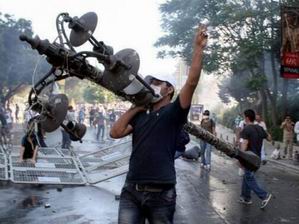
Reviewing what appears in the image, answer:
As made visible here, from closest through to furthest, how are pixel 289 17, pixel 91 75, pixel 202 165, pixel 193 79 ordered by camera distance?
pixel 193 79, pixel 91 75, pixel 202 165, pixel 289 17

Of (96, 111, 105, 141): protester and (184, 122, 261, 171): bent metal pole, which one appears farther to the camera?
(96, 111, 105, 141): protester

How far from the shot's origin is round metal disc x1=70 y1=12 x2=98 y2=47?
10.9 ft

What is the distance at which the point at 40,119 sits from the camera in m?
3.36

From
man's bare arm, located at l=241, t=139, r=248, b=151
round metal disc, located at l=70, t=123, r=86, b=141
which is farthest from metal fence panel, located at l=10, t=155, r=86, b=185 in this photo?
round metal disc, located at l=70, t=123, r=86, b=141

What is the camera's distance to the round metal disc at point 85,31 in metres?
3.31

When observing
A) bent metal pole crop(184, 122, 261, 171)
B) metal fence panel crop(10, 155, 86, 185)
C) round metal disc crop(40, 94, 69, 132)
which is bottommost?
metal fence panel crop(10, 155, 86, 185)

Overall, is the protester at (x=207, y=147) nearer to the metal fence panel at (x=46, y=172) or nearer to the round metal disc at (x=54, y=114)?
the metal fence panel at (x=46, y=172)

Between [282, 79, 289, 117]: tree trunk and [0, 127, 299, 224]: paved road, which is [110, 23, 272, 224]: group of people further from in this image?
[282, 79, 289, 117]: tree trunk

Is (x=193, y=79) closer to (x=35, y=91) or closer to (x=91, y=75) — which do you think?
(x=91, y=75)

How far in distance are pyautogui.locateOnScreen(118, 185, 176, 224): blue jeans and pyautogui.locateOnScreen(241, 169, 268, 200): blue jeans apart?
4.59m

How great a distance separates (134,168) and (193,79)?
0.76 meters

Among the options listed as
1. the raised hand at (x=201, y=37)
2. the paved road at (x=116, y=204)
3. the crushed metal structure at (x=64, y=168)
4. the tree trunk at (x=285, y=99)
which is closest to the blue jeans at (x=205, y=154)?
the paved road at (x=116, y=204)

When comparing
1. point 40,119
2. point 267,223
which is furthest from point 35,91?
point 267,223

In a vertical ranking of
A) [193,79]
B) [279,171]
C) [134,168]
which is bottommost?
[279,171]
